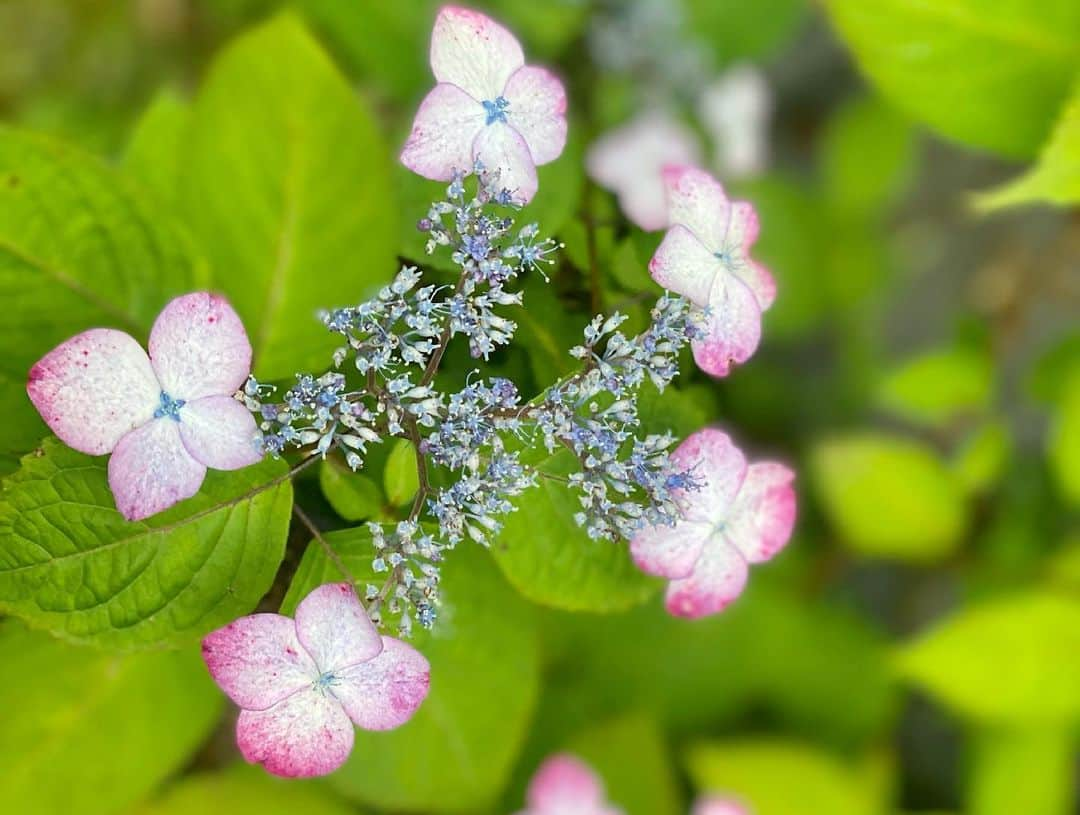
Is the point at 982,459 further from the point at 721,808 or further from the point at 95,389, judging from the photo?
the point at 95,389

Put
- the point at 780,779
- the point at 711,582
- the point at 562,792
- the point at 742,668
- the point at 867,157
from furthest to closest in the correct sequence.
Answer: the point at 867,157 < the point at 742,668 < the point at 780,779 < the point at 562,792 < the point at 711,582

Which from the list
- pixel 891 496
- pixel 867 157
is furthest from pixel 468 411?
pixel 867 157

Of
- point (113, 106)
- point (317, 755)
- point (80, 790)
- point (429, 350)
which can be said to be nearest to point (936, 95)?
point (429, 350)

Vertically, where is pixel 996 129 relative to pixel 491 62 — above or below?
below

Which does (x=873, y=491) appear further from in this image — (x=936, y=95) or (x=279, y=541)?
(x=279, y=541)

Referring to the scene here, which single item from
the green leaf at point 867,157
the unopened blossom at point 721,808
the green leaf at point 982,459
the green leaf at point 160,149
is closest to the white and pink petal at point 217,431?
the green leaf at point 160,149

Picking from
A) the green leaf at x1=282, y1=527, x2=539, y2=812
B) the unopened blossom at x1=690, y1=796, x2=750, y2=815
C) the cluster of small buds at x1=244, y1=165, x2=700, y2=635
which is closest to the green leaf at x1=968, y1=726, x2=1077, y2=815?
the unopened blossom at x1=690, y1=796, x2=750, y2=815

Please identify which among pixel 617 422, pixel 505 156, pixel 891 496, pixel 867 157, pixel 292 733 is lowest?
pixel 891 496
